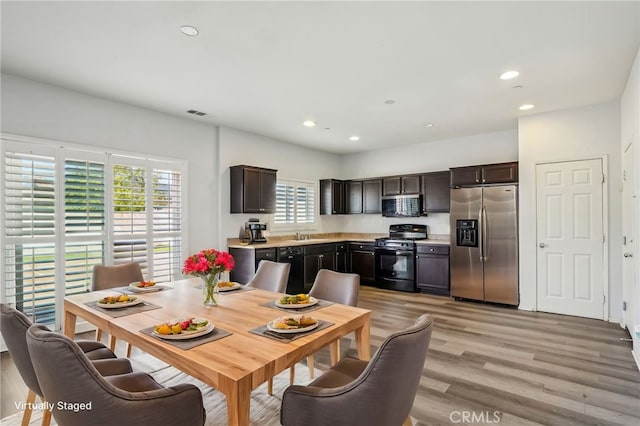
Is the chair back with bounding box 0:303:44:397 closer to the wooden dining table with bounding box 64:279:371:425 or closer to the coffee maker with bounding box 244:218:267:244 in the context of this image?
the wooden dining table with bounding box 64:279:371:425

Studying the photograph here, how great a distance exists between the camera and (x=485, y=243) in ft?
16.5

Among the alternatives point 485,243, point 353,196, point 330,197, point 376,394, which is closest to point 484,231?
point 485,243

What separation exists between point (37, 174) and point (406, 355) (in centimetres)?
401

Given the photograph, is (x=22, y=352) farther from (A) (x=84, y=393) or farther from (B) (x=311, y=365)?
(B) (x=311, y=365)

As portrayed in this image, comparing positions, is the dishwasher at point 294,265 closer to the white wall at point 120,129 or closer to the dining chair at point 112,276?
the white wall at point 120,129

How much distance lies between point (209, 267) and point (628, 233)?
426cm

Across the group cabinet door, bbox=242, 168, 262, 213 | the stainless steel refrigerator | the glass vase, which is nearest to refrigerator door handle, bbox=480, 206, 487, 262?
the stainless steel refrigerator

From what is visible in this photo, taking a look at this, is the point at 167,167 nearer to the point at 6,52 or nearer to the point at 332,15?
the point at 6,52

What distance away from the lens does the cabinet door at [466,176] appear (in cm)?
520

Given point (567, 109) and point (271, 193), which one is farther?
point (271, 193)

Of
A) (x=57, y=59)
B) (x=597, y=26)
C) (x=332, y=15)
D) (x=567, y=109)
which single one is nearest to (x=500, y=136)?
(x=567, y=109)

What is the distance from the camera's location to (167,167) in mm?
4590

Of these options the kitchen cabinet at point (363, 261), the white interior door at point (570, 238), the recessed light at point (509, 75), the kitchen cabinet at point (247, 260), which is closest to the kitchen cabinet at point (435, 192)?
the kitchen cabinet at point (363, 261)

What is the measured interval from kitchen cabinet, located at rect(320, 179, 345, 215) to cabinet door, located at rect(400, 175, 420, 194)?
1.37 meters
